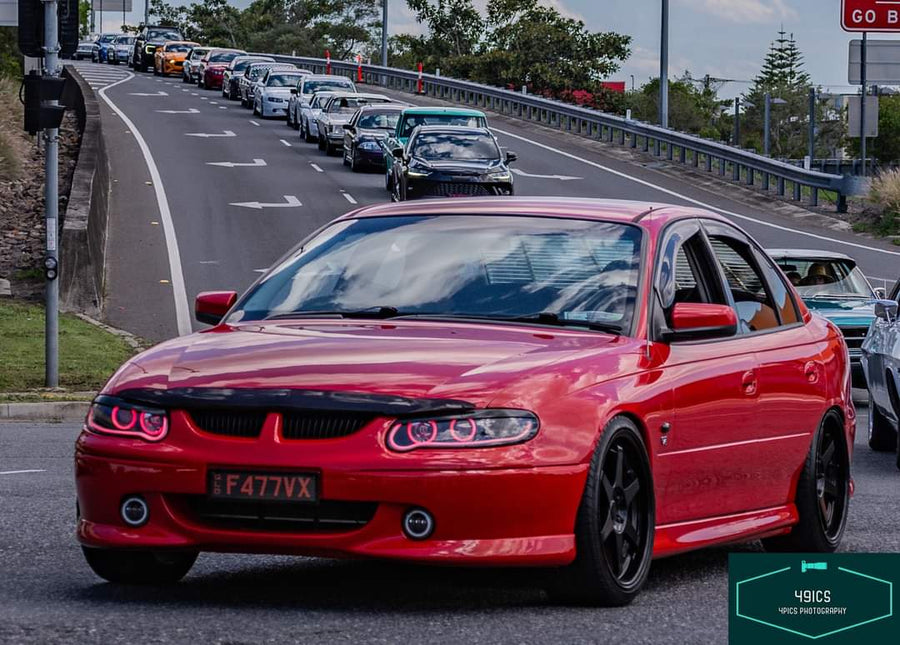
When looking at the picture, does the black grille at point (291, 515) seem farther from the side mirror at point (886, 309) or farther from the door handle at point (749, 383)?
the side mirror at point (886, 309)

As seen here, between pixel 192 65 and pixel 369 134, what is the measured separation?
36342mm

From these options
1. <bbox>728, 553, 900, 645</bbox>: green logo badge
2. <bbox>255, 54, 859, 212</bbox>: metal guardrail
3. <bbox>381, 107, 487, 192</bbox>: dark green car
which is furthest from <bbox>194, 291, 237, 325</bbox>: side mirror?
<bbox>255, 54, 859, 212</bbox>: metal guardrail

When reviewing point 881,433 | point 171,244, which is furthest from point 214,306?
point 171,244

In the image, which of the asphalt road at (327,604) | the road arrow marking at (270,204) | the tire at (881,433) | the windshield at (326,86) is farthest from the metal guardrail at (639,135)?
the asphalt road at (327,604)

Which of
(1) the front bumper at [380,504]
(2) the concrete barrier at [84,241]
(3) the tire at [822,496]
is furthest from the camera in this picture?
(2) the concrete barrier at [84,241]

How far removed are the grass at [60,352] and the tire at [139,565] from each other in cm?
1170

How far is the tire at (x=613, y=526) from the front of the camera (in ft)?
21.5

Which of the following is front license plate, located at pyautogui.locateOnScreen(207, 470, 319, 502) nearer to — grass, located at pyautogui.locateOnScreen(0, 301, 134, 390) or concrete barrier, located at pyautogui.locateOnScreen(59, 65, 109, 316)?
Result: grass, located at pyautogui.locateOnScreen(0, 301, 134, 390)

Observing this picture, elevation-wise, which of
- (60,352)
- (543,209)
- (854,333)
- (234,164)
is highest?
(543,209)

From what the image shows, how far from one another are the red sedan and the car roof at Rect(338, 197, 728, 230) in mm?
18

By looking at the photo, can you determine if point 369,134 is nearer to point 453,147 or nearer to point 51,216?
point 453,147

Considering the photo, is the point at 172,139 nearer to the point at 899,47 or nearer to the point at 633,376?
the point at 899,47

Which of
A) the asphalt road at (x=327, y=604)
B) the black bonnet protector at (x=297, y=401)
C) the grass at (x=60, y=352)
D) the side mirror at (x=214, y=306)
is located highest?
the side mirror at (x=214, y=306)

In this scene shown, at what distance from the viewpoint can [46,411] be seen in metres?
18.2
